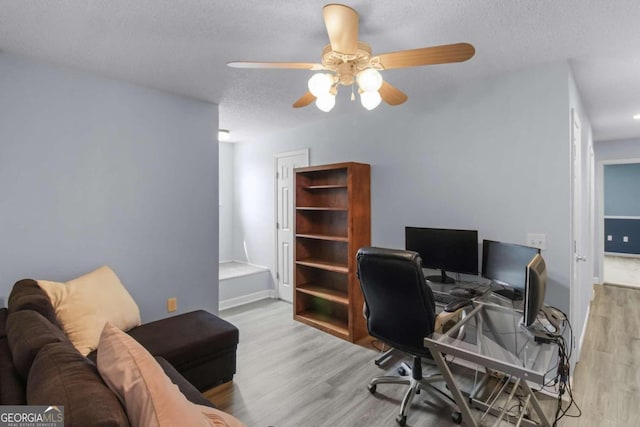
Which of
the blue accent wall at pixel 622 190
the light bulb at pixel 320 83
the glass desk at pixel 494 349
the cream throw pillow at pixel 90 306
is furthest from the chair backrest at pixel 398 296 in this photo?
the blue accent wall at pixel 622 190

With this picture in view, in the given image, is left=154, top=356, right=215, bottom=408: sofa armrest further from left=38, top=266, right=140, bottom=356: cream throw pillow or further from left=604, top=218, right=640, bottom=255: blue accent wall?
left=604, top=218, right=640, bottom=255: blue accent wall

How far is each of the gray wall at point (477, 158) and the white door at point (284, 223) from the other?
0.71 meters

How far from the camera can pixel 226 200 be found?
18.1ft

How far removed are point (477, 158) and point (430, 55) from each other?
1.53 metres

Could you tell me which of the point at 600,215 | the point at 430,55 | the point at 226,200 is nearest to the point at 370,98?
the point at 430,55

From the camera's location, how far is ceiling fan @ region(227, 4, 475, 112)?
4.78ft

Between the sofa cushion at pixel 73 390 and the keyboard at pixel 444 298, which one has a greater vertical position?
the sofa cushion at pixel 73 390

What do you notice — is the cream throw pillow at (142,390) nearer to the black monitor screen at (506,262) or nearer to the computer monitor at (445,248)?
the black monitor screen at (506,262)

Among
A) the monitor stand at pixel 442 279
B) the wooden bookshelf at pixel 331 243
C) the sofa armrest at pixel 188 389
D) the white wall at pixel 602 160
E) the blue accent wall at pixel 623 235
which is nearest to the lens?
the sofa armrest at pixel 188 389

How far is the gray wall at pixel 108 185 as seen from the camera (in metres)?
2.33

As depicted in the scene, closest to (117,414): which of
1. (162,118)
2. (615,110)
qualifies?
(162,118)

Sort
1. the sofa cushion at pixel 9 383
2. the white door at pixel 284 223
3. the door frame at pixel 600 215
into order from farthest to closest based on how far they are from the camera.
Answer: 1. the door frame at pixel 600 215
2. the white door at pixel 284 223
3. the sofa cushion at pixel 9 383

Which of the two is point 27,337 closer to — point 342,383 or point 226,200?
point 342,383

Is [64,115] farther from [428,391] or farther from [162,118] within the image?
[428,391]
